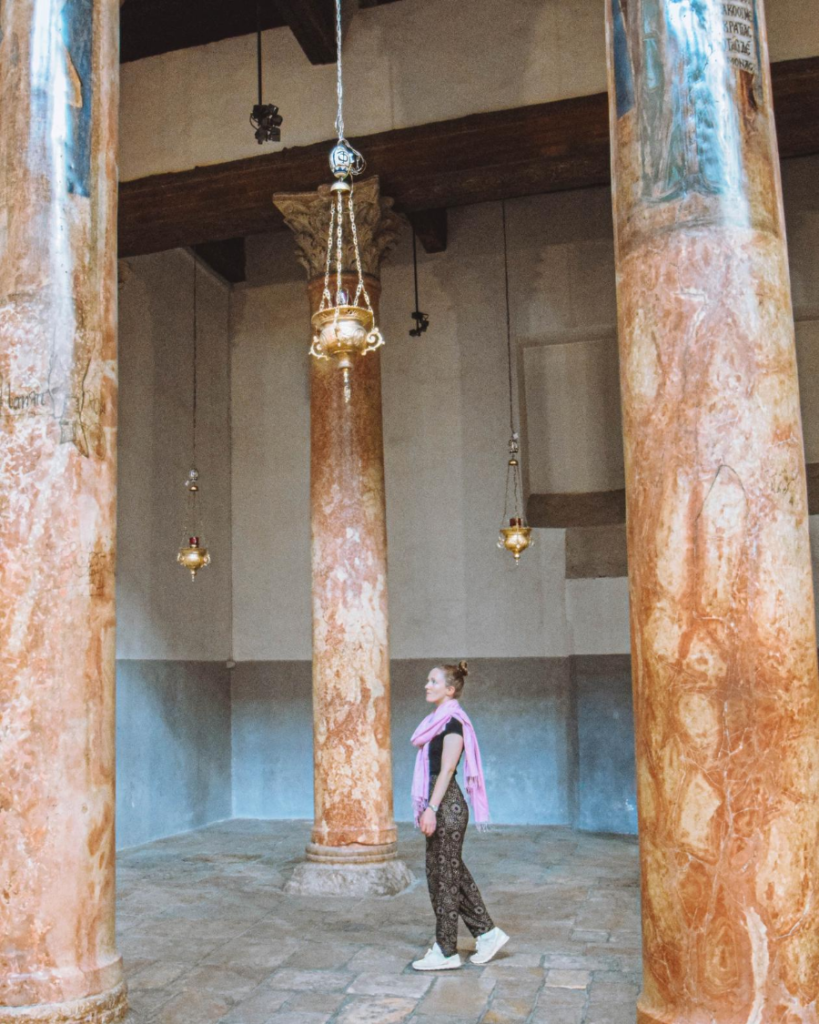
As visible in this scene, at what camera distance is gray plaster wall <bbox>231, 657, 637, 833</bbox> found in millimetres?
10320

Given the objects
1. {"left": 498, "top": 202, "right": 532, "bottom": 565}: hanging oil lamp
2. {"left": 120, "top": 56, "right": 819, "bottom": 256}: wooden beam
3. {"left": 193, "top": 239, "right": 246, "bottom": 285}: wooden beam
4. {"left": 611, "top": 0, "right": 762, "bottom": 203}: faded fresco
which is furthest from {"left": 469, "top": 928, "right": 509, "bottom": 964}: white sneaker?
{"left": 193, "top": 239, "right": 246, "bottom": 285}: wooden beam

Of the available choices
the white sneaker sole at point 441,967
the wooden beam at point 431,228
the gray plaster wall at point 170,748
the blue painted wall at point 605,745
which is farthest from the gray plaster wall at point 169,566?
the white sneaker sole at point 441,967

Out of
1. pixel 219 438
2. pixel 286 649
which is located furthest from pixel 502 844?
pixel 219 438

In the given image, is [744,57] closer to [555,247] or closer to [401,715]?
[555,247]

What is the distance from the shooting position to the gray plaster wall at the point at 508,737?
33.9ft

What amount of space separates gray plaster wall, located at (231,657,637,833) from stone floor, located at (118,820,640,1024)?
118cm

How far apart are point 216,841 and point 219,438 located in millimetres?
4240

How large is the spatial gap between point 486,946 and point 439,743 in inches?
43.2

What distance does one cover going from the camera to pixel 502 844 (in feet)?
31.5

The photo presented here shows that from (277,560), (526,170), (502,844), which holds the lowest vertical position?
(502,844)

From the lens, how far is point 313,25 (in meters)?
7.61

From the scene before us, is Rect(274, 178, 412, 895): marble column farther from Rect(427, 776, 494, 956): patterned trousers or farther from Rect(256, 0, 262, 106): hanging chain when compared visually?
Rect(427, 776, 494, 956): patterned trousers

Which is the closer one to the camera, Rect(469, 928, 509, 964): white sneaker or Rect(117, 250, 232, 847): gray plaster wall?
Rect(469, 928, 509, 964): white sneaker

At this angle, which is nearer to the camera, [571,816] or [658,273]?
[658,273]
